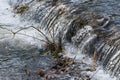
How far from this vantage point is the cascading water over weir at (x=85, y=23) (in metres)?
6.58

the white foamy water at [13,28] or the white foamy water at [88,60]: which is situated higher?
the white foamy water at [13,28]

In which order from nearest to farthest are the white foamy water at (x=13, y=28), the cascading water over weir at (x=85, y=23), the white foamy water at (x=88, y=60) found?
1. the white foamy water at (x=88, y=60)
2. the cascading water over weir at (x=85, y=23)
3. the white foamy water at (x=13, y=28)

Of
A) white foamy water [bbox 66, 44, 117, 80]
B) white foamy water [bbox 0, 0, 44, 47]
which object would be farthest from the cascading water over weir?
white foamy water [bbox 0, 0, 44, 47]

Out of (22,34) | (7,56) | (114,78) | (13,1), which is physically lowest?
(114,78)

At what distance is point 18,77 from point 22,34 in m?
2.13

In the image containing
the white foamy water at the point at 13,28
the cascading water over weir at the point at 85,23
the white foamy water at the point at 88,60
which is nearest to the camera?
the white foamy water at the point at 88,60

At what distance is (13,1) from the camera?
35.6ft

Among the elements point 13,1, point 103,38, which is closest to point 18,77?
point 103,38

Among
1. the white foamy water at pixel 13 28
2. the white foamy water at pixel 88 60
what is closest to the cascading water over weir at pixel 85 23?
the white foamy water at pixel 88 60

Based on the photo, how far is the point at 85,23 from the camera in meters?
7.50

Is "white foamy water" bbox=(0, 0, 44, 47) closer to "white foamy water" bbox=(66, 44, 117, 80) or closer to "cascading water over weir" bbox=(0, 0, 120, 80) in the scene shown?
"cascading water over weir" bbox=(0, 0, 120, 80)

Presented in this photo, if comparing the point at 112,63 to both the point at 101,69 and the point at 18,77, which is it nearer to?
the point at 101,69

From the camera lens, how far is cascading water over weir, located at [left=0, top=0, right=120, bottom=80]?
6.58 meters

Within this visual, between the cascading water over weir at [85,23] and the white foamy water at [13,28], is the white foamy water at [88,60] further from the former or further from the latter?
the white foamy water at [13,28]
